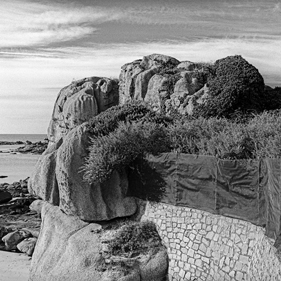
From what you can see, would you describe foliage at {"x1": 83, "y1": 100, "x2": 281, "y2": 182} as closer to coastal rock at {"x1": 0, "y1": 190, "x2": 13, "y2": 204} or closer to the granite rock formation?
the granite rock formation

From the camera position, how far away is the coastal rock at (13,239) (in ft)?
76.2

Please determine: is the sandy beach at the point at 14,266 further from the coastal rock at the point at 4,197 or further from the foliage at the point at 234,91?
the coastal rock at the point at 4,197

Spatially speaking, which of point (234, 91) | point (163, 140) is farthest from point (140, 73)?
point (163, 140)

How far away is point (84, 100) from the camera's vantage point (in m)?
34.7

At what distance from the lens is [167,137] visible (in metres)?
18.4

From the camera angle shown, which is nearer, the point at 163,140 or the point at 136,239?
the point at 136,239

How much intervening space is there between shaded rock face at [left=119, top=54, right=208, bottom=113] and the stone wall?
9.94 meters

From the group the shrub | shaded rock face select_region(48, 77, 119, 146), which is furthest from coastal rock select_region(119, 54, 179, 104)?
the shrub

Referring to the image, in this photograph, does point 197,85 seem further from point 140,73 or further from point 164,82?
point 140,73

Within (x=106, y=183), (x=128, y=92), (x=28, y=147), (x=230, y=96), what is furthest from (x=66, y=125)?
(x=28, y=147)

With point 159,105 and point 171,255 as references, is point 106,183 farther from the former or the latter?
point 159,105

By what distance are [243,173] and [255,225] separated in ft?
5.04

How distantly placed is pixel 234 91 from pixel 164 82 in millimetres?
5078

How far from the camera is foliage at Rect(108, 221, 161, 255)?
16.8 m
